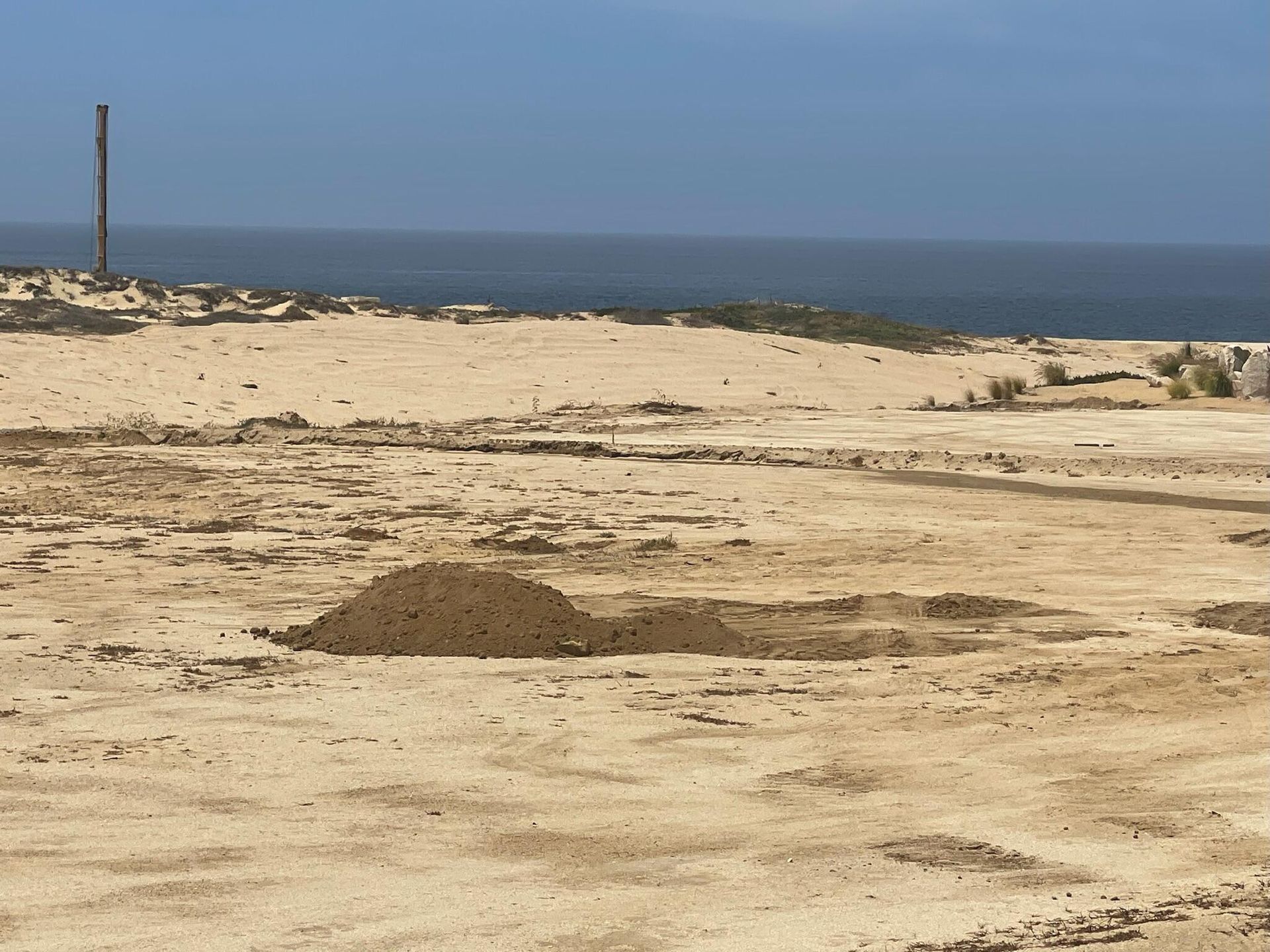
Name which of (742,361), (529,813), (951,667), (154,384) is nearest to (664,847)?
(529,813)

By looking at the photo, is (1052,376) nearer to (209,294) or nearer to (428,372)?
(428,372)

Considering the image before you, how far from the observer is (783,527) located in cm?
1458

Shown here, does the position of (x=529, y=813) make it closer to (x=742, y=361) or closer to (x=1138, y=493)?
(x=1138, y=493)

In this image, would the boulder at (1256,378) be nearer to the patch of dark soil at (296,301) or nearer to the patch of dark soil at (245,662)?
the patch of dark soil at (296,301)

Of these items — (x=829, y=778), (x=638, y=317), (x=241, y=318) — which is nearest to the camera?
(x=829, y=778)

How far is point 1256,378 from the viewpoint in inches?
987

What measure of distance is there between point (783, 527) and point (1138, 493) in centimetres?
457

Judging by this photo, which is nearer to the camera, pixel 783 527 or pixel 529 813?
pixel 529 813

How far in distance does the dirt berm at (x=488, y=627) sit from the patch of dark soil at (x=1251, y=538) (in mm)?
5689

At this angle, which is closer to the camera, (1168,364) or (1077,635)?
(1077,635)

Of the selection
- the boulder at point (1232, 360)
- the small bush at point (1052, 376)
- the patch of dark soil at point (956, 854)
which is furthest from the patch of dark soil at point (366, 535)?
the boulder at point (1232, 360)

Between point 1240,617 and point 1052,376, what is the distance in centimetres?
1883

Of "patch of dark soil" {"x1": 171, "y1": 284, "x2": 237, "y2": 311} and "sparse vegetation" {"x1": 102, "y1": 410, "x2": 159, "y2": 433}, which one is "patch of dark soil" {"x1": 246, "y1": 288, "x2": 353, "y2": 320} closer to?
"patch of dark soil" {"x1": 171, "y1": 284, "x2": 237, "y2": 311}

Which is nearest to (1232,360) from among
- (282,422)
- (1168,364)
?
(1168,364)
